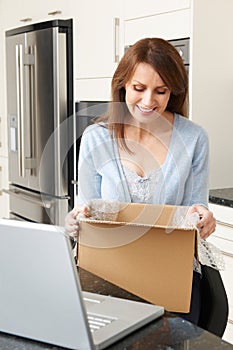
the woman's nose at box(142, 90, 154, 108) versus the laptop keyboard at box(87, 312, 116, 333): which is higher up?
the woman's nose at box(142, 90, 154, 108)

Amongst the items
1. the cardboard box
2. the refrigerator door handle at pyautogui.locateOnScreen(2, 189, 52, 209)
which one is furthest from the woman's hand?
the refrigerator door handle at pyautogui.locateOnScreen(2, 189, 52, 209)

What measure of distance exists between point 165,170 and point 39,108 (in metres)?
2.12

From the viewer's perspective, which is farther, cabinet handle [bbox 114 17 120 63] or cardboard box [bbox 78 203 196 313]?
cabinet handle [bbox 114 17 120 63]

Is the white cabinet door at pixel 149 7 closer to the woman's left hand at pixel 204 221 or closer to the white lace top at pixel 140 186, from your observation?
the white lace top at pixel 140 186

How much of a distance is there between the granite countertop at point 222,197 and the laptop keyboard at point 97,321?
4.97 ft

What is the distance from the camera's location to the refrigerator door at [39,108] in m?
3.33

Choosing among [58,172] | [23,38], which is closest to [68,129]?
[58,172]

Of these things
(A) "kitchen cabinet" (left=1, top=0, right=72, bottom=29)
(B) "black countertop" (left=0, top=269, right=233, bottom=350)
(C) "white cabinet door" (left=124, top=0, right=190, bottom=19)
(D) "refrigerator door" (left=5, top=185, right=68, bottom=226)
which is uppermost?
(A) "kitchen cabinet" (left=1, top=0, right=72, bottom=29)

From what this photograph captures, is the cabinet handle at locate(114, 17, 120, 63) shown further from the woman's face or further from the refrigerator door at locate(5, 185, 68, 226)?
the woman's face

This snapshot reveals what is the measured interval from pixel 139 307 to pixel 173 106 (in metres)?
0.63

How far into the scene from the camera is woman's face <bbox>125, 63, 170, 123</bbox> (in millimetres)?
1382

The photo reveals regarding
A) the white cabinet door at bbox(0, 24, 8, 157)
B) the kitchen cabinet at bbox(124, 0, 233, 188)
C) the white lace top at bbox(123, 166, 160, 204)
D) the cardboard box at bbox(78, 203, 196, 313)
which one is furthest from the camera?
the white cabinet door at bbox(0, 24, 8, 157)

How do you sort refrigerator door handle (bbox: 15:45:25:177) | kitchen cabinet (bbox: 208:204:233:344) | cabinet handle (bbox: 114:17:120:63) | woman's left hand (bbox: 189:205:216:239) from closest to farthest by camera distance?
1. woman's left hand (bbox: 189:205:216:239)
2. kitchen cabinet (bbox: 208:204:233:344)
3. cabinet handle (bbox: 114:17:120:63)
4. refrigerator door handle (bbox: 15:45:25:177)

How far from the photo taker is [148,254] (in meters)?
1.23
